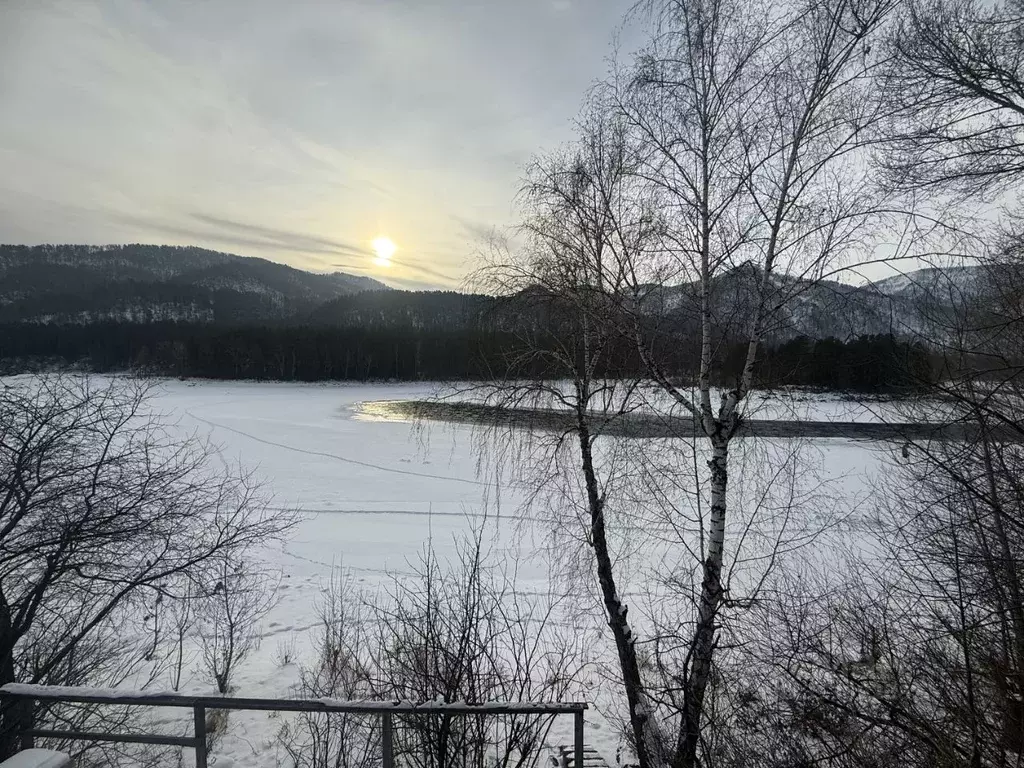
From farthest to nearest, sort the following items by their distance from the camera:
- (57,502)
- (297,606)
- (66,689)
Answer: (297,606) → (57,502) → (66,689)

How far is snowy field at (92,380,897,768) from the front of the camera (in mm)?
7367

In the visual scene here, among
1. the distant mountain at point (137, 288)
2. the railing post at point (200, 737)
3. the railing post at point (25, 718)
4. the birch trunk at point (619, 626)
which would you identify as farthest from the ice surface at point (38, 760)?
the distant mountain at point (137, 288)

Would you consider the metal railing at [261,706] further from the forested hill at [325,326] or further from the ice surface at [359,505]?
the forested hill at [325,326]

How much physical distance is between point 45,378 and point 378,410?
30.8m

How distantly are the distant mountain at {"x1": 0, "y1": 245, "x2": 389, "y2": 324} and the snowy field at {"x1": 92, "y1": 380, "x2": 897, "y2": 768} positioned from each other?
327 ft

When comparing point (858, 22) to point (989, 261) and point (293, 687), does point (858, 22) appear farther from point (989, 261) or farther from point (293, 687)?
point (293, 687)

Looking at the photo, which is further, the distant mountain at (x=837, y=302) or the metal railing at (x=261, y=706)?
the distant mountain at (x=837, y=302)

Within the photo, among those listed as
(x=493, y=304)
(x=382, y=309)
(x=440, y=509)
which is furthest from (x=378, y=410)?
(x=382, y=309)

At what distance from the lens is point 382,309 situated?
416 ft

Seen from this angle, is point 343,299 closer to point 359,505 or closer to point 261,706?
point 359,505

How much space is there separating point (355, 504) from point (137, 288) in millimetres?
153306

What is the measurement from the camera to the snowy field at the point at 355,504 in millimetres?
7367

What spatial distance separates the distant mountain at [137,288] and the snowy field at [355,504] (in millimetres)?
99548

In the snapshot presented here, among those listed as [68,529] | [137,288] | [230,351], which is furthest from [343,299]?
[68,529]
